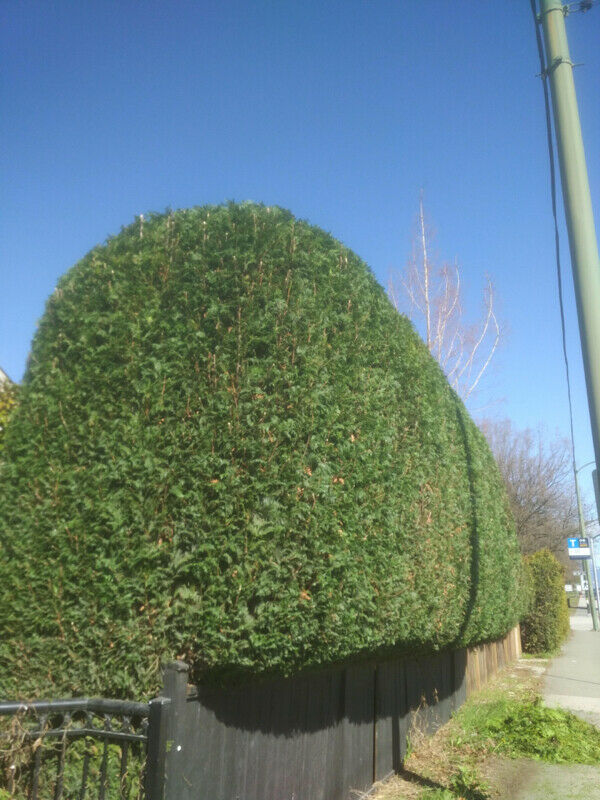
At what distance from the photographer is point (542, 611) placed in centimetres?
1773

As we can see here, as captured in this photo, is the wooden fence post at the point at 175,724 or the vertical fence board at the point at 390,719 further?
the vertical fence board at the point at 390,719

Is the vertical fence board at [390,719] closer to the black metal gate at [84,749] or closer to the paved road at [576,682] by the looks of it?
the black metal gate at [84,749]

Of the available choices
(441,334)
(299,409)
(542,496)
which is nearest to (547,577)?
(441,334)

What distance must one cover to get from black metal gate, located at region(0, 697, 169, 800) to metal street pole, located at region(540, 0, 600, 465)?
3033 mm

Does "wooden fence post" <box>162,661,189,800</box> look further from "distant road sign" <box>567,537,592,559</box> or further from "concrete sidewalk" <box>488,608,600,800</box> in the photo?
"distant road sign" <box>567,537,592,559</box>

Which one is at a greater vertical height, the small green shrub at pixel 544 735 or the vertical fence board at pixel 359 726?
the vertical fence board at pixel 359 726

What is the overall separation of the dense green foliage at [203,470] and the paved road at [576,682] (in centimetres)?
619

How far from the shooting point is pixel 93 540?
3.38m

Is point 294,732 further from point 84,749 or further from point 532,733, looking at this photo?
point 532,733

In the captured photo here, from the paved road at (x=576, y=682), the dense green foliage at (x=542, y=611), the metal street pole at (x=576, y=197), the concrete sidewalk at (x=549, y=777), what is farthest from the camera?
the dense green foliage at (x=542, y=611)

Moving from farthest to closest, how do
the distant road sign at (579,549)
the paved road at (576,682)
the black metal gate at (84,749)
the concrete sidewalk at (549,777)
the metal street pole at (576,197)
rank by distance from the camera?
the distant road sign at (579,549) < the paved road at (576,682) < the concrete sidewalk at (549,777) < the metal street pole at (576,197) < the black metal gate at (84,749)

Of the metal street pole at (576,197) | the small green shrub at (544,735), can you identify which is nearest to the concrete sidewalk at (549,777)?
the small green shrub at (544,735)

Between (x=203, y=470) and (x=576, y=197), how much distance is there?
315 cm

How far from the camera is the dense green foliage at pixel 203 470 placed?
3.33 meters
